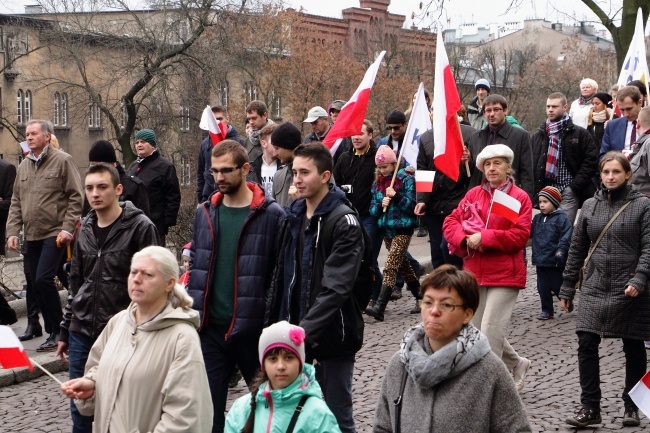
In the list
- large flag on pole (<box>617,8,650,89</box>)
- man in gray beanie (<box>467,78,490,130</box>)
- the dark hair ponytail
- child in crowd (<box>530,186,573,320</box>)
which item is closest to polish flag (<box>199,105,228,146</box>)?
child in crowd (<box>530,186,573,320</box>)

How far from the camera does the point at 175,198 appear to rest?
1125 centimetres

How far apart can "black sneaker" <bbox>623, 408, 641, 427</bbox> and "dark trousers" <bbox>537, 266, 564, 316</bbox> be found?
3.86 meters

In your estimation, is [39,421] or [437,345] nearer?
[437,345]

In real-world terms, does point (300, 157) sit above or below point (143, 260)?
above

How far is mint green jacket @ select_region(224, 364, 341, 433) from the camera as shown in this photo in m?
4.98

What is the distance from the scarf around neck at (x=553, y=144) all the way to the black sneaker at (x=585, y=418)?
4.87 m

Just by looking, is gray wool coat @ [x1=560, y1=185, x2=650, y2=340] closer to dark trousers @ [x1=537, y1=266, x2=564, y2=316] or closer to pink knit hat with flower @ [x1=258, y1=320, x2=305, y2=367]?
pink knit hat with flower @ [x1=258, y1=320, x2=305, y2=367]

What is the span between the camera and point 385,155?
1159 centimetres

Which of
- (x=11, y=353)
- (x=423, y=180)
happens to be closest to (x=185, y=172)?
(x=423, y=180)

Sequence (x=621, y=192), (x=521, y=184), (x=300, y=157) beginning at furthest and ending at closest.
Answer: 1. (x=521, y=184)
2. (x=621, y=192)
3. (x=300, y=157)

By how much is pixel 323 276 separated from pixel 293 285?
0.26 metres

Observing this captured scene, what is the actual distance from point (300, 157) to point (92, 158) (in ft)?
11.6

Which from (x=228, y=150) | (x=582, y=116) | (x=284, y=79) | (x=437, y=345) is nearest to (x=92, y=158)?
(x=228, y=150)

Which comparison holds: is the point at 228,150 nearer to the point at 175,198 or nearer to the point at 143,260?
the point at 143,260
